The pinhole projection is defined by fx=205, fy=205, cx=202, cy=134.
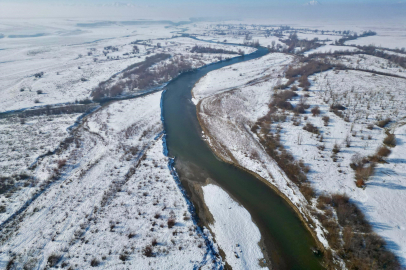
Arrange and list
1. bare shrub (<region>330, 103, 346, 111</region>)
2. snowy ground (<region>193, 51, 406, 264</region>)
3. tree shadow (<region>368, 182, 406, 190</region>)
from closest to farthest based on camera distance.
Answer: snowy ground (<region>193, 51, 406, 264</region>) → tree shadow (<region>368, 182, 406, 190</region>) → bare shrub (<region>330, 103, 346, 111</region>)

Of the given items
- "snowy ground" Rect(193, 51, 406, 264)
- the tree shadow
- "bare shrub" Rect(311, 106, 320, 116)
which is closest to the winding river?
"snowy ground" Rect(193, 51, 406, 264)

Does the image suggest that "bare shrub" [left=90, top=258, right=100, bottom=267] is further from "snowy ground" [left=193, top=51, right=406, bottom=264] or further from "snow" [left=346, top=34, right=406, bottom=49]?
"snow" [left=346, top=34, right=406, bottom=49]

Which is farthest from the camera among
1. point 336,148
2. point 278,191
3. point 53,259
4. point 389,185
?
point 336,148

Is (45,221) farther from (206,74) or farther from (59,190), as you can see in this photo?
(206,74)

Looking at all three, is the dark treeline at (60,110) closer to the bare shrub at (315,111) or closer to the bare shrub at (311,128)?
the bare shrub at (311,128)

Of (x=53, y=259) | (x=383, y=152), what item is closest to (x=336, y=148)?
(x=383, y=152)

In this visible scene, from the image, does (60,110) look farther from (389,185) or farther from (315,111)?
(389,185)

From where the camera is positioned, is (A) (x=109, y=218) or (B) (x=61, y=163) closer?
(A) (x=109, y=218)
